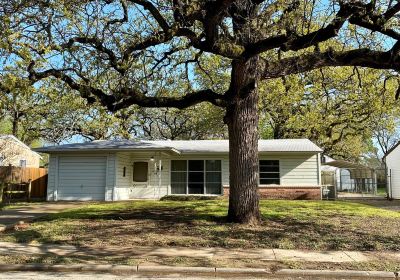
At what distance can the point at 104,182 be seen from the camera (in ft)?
77.8

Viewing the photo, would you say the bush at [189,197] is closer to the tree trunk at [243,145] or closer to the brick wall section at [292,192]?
the brick wall section at [292,192]

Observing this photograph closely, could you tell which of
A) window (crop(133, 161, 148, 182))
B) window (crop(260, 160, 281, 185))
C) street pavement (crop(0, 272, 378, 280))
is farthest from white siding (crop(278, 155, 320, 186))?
street pavement (crop(0, 272, 378, 280))

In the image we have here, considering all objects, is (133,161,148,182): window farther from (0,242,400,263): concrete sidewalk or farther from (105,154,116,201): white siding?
(0,242,400,263): concrete sidewalk

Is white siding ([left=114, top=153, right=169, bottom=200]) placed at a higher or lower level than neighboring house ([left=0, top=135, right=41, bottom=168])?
lower

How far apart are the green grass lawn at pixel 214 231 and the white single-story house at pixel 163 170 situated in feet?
30.0

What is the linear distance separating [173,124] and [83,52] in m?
29.2

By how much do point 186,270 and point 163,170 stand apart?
18.5 meters

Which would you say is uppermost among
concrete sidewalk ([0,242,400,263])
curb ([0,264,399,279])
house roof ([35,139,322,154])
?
house roof ([35,139,322,154])

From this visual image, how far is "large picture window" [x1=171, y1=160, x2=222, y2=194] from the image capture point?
26.1 m

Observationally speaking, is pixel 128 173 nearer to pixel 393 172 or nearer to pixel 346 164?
pixel 346 164

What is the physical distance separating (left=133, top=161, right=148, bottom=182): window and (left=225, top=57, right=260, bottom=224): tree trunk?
1421 cm

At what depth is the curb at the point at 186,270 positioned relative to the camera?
25.2 feet

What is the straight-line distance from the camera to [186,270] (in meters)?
7.95

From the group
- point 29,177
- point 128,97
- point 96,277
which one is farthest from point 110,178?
point 96,277
